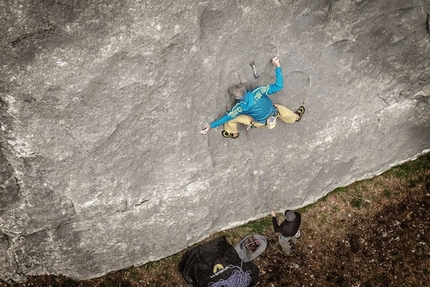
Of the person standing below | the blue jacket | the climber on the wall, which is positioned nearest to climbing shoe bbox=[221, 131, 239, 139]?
the climber on the wall

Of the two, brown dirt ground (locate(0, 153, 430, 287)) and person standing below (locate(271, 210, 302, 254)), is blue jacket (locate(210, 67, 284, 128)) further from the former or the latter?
brown dirt ground (locate(0, 153, 430, 287))

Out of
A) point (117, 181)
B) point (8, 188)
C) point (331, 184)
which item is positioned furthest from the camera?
point (331, 184)

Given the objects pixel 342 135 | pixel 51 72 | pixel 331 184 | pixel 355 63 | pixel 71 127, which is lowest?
pixel 331 184

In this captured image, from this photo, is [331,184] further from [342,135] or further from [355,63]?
[355,63]

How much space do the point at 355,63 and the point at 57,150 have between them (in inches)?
195

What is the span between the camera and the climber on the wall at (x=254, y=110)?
6.10 metres

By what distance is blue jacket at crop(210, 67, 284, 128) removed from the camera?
6109 millimetres

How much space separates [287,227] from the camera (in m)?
7.68

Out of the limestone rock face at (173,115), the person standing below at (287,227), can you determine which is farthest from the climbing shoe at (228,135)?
the person standing below at (287,227)

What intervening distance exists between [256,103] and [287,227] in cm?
274

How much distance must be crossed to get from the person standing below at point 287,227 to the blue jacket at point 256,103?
2265 mm

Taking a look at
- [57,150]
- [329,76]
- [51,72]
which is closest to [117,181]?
[57,150]

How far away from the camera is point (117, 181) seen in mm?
6488

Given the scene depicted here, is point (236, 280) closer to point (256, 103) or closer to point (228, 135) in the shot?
point (228, 135)
